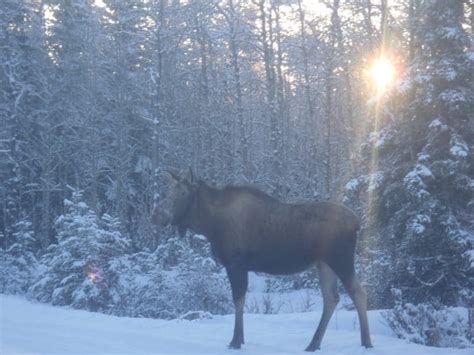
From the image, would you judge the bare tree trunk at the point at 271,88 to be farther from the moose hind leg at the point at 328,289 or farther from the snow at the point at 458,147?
the moose hind leg at the point at 328,289

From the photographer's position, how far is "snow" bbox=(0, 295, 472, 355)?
725cm

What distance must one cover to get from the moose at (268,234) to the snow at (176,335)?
1.21 ft

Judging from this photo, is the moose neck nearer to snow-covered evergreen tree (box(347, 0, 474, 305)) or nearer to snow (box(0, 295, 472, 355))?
snow (box(0, 295, 472, 355))

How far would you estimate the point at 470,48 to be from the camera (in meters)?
14.6

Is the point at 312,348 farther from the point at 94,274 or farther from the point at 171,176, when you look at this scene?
the point at 94,274

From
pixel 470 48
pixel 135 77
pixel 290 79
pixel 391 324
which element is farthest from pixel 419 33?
pixel 290 79

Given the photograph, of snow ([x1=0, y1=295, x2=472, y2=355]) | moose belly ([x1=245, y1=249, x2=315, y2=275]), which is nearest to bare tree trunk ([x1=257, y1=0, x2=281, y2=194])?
snow ([x1=0, y1=295, x2=472, y2=355])

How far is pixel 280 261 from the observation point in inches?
324

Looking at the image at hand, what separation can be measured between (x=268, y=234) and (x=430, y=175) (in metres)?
6.69

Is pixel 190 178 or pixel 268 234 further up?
pixel 190 178

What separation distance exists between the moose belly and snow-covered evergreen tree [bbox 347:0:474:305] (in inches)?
245

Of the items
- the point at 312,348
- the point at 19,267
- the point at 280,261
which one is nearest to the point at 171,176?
the point at 280,261

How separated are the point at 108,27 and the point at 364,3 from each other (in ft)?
43.4

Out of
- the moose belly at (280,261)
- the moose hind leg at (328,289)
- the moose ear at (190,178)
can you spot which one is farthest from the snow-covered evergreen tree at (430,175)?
the moose ear at (190,178)
